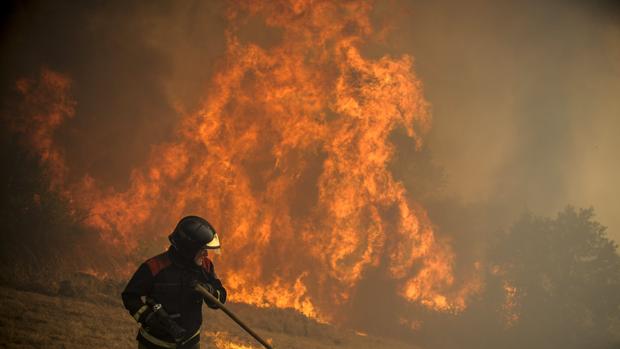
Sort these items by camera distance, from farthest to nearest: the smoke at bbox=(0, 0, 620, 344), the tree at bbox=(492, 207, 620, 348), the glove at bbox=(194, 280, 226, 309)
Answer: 1. the tree at bbox=(492, 207, 620, 348)
2. the smoke at bbox=(0, 0, 620, 344)
3. the glove at bbox=(194, 280, 226, 309)

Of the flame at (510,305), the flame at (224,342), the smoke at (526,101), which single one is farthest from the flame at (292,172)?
the flame at (224,342)

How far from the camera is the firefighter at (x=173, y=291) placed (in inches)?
176

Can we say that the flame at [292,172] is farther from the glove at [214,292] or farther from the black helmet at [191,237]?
the black helmet at [191,237]

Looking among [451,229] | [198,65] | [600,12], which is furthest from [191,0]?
[600,12]

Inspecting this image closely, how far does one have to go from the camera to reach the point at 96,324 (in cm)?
993

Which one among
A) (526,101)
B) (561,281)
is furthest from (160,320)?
(526,101)

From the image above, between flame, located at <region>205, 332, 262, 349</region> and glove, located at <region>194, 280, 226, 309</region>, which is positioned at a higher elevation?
flame, located at <region>205, 332, 262, 349</region>

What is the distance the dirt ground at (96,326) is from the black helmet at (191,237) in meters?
5.20

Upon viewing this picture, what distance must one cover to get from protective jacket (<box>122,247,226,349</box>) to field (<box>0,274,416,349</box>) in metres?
4.72

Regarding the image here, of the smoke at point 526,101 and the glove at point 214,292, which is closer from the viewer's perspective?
the glove at point 214,292

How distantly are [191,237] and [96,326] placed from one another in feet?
22.8

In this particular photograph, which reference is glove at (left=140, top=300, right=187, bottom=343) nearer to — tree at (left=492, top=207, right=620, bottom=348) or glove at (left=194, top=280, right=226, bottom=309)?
glove at (left=194, top=280, right=226, bottom=309)

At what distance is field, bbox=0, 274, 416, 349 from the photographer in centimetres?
843

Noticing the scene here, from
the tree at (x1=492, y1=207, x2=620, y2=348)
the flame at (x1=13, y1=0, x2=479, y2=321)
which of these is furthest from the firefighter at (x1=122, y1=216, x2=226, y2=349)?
the tree at (x1=492, y1=207, x2=620, y2=348)
